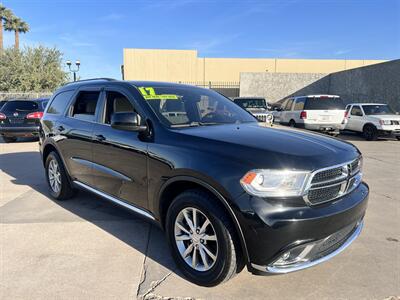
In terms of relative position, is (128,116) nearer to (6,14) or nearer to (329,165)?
(329,165)

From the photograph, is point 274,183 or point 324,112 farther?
point 324,112

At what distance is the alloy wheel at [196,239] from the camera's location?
9.45 ft

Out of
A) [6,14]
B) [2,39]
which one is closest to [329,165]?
[2,39]

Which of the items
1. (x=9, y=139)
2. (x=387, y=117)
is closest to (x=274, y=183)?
(x=387, y=117)

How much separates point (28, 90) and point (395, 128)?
32.7 metres

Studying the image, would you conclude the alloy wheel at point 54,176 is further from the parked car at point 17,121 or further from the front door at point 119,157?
the parked car at point 17,121

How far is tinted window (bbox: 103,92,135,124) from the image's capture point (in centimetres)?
390

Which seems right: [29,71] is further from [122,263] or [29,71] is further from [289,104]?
[122,263]

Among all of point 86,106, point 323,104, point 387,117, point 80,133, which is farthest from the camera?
point 387,117

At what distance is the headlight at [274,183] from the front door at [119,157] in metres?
1.27

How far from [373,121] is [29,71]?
3262cm

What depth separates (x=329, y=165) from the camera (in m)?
2.69

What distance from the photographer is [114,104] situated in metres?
4.09

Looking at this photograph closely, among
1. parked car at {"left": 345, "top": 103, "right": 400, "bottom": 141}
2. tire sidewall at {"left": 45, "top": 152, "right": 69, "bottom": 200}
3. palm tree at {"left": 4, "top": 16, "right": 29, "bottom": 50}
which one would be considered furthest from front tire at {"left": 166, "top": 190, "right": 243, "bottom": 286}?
palm tree at {"left": 4, "top": 16, "right": 29, "bottom": 50}
